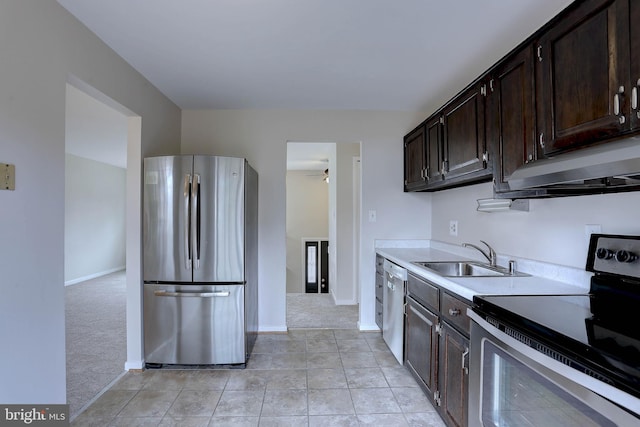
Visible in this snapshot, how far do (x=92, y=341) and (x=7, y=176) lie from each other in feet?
8.06

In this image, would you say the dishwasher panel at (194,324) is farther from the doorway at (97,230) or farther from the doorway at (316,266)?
the doorway at (316,266)

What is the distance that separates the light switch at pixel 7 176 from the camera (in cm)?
140

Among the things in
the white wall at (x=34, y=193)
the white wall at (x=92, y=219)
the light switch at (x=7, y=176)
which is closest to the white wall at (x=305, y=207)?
the white wall at (x=92, y=219)

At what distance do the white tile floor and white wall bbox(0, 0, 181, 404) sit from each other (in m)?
0.56

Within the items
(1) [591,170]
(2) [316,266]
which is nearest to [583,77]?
(1) [591,170]

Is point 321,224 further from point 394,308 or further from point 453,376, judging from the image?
point 453,376

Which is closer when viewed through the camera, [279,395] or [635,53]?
[635,53]

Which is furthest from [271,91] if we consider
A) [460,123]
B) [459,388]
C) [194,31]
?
[459,388]

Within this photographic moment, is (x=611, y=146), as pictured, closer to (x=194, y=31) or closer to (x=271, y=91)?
(x=194, y=31)

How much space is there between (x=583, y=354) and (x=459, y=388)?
0.93 m

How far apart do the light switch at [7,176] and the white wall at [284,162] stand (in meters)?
2.04

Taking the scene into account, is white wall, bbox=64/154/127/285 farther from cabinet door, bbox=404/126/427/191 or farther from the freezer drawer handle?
cabinet door, bbox=404/126/427/191

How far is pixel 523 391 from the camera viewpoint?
1185 mm

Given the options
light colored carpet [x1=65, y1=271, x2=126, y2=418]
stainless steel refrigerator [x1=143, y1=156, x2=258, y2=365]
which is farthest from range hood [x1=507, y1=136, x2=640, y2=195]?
light colored carpet [x1=65, y1=271, x2=126, y2=418]
